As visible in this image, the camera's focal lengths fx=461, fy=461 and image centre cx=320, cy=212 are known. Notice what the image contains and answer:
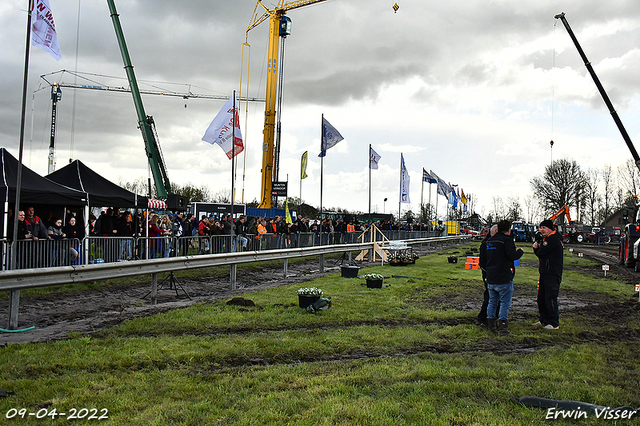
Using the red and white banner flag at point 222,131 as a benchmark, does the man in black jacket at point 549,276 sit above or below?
below

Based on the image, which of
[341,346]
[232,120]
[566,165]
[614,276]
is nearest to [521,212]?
[566,165]

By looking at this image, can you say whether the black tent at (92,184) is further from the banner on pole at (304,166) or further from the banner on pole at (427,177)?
the banner on pole at (427,177)

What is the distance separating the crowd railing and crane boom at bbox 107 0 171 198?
11.3m

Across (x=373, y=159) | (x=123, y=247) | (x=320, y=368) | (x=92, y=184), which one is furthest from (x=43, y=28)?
(x=373, y=159)

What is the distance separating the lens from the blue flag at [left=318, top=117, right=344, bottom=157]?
21.8 meters

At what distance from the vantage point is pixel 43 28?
33.3ft

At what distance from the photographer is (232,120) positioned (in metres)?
15.6

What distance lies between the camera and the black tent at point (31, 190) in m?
12.5

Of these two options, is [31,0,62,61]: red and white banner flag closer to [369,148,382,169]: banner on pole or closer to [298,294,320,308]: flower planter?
[298,294,320,308]: flower planter

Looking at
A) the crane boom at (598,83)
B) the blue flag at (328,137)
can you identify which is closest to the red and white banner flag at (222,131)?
the blue flag at (328,137)

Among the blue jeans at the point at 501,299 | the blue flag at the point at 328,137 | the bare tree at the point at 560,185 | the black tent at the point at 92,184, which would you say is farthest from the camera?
the bare tree at the point at 560,185

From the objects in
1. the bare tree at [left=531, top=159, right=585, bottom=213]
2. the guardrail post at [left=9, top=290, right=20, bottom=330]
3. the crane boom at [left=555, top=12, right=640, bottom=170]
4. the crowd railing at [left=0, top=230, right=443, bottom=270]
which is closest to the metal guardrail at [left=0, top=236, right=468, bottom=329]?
the guardrail post at [left=9, top=290, right=20, bottom=330]

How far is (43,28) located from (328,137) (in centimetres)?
1369

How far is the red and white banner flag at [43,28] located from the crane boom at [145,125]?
15379 millimetres
